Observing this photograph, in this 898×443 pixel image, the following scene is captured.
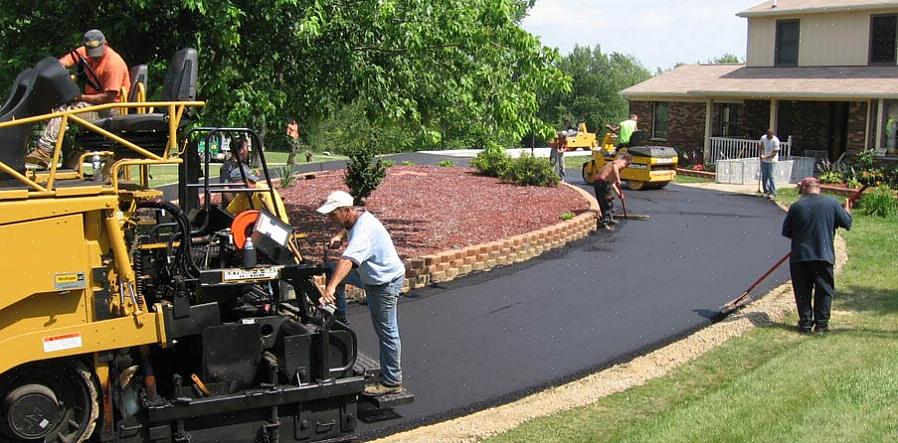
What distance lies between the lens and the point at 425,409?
25.9 ft

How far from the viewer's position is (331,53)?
1198 cm

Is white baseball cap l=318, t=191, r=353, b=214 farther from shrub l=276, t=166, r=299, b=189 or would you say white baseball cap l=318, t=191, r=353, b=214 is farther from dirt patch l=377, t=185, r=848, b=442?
shrub l=276, t=166, r=299, b=189

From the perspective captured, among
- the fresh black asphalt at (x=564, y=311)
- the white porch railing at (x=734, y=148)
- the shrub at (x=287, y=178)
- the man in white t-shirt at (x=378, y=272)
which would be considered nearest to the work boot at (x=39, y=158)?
the man in white t-shirt at (x=378, y=272)

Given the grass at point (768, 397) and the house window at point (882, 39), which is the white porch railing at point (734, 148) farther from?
the grass at point (768, 397)

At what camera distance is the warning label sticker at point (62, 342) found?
5.95m

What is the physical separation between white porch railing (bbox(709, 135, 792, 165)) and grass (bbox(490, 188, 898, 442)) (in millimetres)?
18052

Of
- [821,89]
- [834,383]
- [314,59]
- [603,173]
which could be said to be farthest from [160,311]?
[821,89]

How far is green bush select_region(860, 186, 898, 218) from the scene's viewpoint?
1869 cm

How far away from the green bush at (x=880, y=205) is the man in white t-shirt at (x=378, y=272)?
1398 cm

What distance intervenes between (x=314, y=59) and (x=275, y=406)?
6498 mm

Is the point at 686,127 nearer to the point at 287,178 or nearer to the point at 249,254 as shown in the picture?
the point at 287,178

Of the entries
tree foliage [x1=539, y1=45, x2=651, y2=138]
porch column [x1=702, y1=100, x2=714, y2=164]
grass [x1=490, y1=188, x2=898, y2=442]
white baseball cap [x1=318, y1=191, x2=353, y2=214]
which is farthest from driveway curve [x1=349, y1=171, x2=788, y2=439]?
tree foliage [x1=539, y1=45, x2=651, y2=138]

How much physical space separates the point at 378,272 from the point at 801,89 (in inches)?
902

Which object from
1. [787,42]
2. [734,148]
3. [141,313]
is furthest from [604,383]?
[787,42]
